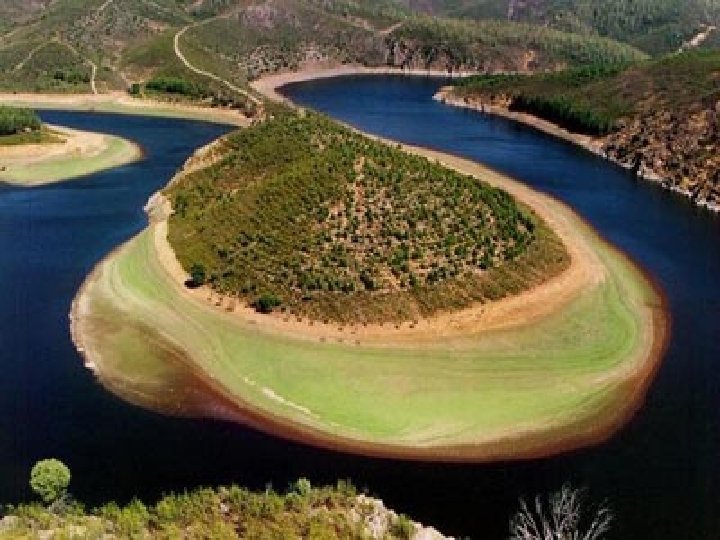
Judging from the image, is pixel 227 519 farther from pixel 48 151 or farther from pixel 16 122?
pixel 16 122

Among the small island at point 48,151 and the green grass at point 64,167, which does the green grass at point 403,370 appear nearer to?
the green grass at point 64,167

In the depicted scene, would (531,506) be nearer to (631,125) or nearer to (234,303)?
(234,303)

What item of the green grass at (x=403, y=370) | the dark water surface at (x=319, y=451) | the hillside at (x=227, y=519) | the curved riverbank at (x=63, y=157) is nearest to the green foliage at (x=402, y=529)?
the hillside at (x=227, y=519)

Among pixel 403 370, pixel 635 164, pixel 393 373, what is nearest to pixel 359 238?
pixel 403 370

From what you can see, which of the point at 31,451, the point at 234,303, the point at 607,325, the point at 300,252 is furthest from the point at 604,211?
the point at 31,451

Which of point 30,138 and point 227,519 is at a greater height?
point 227,519

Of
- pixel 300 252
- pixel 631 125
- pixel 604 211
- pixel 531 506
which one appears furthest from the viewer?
pixel 631 125

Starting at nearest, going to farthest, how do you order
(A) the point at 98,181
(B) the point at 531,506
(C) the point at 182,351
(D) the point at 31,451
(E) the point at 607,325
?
1. (B) the point at 531,506
2. (D) the point at 31,451
3. (C) the point at 182,351
4. (E) the point at 607,325
5. (A) the point at 98,181
